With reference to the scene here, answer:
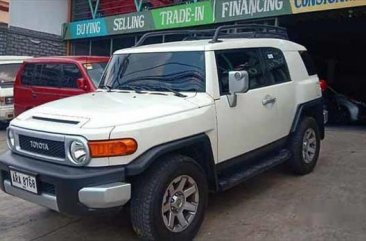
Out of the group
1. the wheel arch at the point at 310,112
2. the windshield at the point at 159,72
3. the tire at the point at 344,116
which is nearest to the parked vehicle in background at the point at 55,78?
the windshield at the point at 159,72

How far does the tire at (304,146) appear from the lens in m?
5.71

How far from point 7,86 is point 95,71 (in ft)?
11.8

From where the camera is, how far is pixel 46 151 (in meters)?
3.75

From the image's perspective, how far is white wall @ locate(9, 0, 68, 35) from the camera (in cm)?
1463

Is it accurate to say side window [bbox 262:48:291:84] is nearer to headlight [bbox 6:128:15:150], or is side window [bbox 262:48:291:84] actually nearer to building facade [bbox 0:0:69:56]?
headlight [bbox 6:128:15:150]

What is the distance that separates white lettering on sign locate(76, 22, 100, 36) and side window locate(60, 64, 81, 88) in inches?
254

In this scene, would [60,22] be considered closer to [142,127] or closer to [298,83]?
[298,83]

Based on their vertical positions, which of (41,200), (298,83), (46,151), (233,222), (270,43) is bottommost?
(233,222)

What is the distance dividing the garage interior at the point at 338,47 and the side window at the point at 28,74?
6387 mm

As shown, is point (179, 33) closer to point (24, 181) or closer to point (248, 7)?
point (24, 181)

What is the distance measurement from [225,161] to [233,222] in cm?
61

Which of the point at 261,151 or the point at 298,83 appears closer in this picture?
the point at 261,151

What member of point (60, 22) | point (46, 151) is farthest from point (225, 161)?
point (60, 22)

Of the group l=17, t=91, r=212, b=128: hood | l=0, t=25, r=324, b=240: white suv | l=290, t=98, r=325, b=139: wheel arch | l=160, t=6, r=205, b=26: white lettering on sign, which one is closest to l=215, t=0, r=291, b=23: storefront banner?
l=160, t=6, r=205, b=26: white lettering on sign
